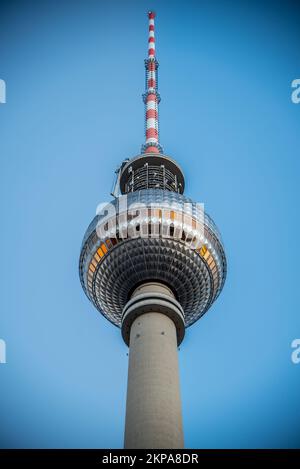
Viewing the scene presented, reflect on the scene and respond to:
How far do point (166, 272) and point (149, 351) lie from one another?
7320mm

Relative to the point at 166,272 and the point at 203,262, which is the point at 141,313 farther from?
the point at 203,262

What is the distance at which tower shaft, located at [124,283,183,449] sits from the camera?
82.3ft

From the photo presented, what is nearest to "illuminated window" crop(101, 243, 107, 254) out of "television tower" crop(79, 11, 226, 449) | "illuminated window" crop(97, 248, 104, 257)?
"television tower" crop(79, 11, 226, 449)

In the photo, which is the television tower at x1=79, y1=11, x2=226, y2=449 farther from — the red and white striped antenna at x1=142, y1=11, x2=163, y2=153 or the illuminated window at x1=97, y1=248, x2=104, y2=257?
the red and white striped antenna at x1=142, y1=11, x2=163, y2=153

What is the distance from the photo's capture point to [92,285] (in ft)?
120

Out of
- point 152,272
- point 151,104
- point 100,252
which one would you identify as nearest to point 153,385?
point 152,272

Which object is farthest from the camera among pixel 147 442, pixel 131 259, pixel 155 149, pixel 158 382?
pixel 155 149

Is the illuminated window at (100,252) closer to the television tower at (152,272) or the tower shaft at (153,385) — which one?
the television tower at (152,272)

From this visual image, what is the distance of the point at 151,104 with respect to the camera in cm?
5294

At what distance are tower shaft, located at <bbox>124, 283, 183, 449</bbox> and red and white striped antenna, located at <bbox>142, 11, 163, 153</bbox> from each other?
66.8 ft

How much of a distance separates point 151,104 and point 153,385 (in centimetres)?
3365

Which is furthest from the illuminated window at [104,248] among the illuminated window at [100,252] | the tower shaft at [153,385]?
the tower shaft at [153,385]
